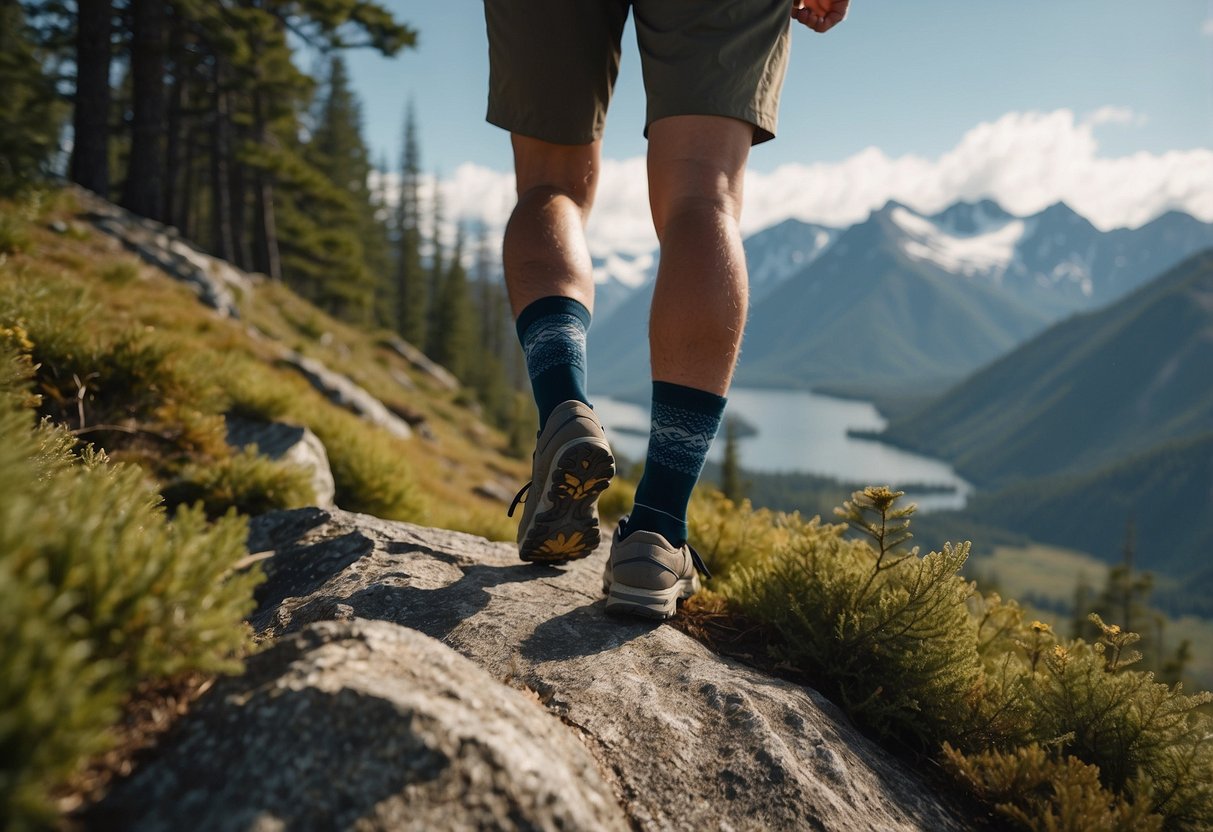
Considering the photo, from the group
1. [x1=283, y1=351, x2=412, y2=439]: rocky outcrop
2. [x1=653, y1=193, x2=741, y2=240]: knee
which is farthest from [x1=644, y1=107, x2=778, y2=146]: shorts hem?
[x1=283, y1=351, x2=412, y2=439]: rocky outcrop

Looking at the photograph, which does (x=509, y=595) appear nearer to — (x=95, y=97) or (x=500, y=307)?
(x=95, y=97)

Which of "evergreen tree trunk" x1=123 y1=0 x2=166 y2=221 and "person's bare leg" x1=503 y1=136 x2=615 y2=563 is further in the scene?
"evergreen tree trunk" x1=123 y1=0 x2=166 y2=221

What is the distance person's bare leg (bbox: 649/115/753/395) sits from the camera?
1.86 metres

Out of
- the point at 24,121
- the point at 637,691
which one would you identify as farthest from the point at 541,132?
the point at 24,121

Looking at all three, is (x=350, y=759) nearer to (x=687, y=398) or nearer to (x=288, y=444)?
(x=687, y=398)

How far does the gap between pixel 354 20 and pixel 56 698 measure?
624 inches

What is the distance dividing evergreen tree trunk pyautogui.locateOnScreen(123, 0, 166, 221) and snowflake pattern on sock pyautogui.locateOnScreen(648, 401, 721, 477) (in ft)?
46.1

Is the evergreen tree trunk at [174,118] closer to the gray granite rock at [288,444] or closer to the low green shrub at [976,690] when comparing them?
the gray granite rock at [288,444]

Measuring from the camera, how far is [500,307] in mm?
64875

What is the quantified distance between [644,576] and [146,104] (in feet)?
49.2

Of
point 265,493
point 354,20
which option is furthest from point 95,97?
point 265,493

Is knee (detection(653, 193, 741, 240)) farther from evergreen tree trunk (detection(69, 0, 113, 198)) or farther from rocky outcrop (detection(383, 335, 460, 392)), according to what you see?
rocky outcrop (detection(383, 335, 460, 392))

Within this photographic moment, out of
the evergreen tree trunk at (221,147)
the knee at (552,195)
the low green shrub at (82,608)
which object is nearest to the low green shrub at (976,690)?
the knee at (552,195)

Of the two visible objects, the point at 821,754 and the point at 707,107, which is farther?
the point at 707,107
